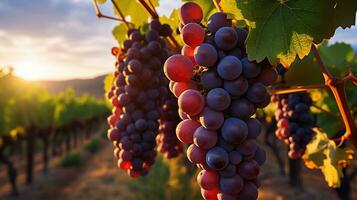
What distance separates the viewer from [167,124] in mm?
1742

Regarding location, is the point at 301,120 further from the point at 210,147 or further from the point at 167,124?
the point at 210,147

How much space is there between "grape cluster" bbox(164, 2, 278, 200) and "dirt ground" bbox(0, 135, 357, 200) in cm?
1106

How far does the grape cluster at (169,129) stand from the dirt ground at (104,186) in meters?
10.2

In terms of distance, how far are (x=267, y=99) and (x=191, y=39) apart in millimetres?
→ 253

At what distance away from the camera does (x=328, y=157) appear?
1.71m

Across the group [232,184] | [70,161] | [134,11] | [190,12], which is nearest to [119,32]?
[134,11]

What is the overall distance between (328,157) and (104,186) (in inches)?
561

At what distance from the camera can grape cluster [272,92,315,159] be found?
6.60ft

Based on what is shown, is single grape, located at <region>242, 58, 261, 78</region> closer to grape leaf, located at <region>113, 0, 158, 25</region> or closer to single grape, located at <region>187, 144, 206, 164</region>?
single grape, located at <region>187, 144, 206, 164</region>

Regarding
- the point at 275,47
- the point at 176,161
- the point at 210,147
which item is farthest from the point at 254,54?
the point at 176,161

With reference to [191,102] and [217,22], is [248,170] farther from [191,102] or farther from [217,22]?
[217,22]

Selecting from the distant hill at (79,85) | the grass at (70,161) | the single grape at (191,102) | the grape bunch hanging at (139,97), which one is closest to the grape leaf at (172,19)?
the grape bunch hanging at (139,97)

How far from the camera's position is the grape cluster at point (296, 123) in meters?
2.01

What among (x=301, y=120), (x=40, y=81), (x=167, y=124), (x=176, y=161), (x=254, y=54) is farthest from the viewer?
(x=40, y=81)
